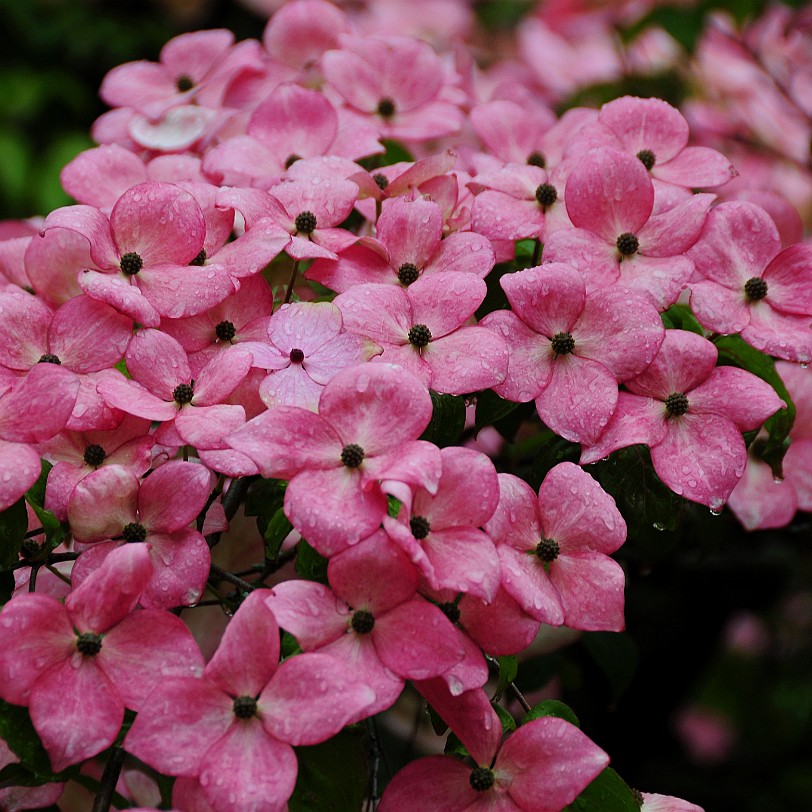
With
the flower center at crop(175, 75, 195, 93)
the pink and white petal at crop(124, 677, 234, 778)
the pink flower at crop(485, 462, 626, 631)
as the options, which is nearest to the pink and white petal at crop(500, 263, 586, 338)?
the pink flower at crop(485, 462, 626, 631)

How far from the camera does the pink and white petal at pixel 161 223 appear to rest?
2.20 feet

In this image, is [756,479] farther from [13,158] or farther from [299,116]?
[13,158]

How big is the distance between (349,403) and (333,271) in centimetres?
15

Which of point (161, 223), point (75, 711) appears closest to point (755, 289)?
point (161, 223)

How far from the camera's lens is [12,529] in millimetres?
564

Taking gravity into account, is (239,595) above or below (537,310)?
below

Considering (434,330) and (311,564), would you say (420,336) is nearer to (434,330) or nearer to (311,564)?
(434,330)

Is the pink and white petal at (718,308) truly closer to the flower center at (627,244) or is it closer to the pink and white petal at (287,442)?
the flower center at (627,244)

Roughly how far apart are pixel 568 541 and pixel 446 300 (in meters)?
0.18

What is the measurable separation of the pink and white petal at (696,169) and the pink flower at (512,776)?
44cm

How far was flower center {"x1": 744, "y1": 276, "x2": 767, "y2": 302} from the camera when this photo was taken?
0.70 metres

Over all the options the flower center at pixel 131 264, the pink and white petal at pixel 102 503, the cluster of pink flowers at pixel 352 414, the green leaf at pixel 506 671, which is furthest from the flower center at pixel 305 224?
the green leaf at pixel 506 671

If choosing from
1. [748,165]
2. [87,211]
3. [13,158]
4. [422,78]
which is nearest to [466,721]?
[87,211]

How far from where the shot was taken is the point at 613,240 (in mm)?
710
